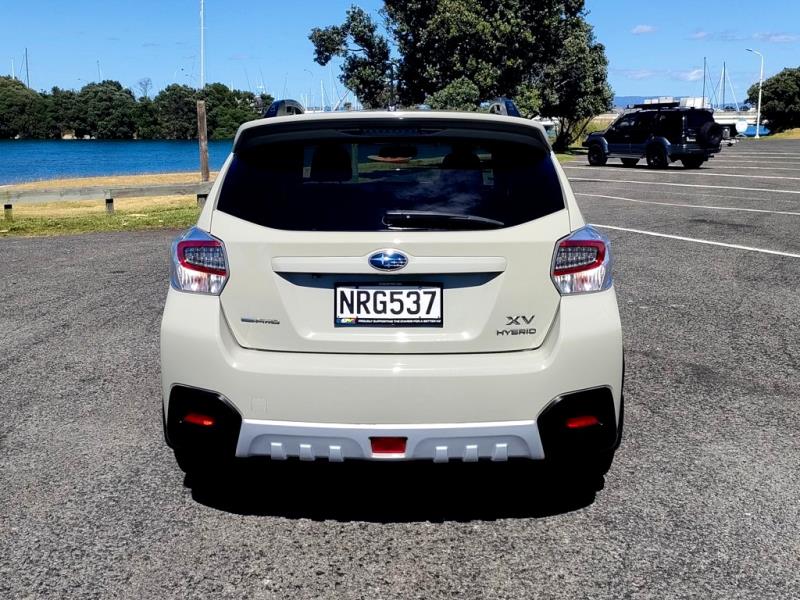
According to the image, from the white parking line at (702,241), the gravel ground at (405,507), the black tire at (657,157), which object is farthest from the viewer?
the black tire at (657,157)

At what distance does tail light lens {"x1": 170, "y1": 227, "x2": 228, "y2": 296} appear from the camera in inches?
123

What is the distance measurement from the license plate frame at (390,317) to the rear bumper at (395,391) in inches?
4.6

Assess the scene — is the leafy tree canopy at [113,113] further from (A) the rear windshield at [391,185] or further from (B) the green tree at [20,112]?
(A) the rear windshield at [391,185]

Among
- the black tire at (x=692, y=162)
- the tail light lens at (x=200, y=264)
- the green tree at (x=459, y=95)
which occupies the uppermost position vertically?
the green tree at (x=459, y=95)

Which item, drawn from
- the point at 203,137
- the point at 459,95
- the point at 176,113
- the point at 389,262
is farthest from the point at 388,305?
the point at 176,113

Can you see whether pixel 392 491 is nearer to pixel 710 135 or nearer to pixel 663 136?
pixel 710 135

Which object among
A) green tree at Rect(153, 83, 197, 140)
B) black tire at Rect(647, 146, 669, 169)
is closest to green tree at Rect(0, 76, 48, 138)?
green tree at Rect(153, 83, 197, 140)

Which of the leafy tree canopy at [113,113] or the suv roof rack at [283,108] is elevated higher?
the leafy tree canopy at [113,113]

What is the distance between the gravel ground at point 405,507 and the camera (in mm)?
2895

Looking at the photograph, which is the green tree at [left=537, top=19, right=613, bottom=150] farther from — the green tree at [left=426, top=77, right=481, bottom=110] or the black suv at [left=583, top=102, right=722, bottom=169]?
the black suv at [left=583, top=102, right=722, bottom=169]

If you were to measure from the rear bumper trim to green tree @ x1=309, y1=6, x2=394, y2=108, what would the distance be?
1836 inches

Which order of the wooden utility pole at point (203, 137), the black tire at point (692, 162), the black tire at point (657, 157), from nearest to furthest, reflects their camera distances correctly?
1. the wooden utility pole at point (203, 137)
2. the black tire at point (692, 162)
3. the black tire at point (657, 157)

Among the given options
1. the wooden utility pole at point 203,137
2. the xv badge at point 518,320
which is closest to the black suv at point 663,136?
the wooden utility pole at point 203,137

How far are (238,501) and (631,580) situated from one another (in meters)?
1.64
